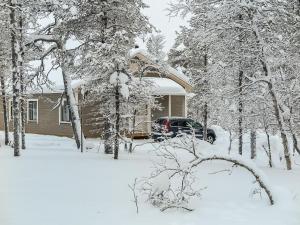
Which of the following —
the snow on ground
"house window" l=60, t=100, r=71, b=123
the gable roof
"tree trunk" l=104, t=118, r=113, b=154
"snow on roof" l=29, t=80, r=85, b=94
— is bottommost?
the snow on ground

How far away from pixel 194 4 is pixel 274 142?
1022 centimetres

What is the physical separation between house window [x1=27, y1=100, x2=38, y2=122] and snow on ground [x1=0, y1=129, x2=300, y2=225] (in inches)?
697

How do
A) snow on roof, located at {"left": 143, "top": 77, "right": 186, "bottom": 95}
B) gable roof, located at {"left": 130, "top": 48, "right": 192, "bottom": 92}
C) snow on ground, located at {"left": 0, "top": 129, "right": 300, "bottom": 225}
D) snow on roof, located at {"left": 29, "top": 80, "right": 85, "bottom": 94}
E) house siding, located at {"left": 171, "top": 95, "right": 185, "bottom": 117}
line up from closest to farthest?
snow on ground, located at {"left": 0, "top": 129, "right": 300, "bottom": 225}
snow on roof, located at {"left": 29, "top": 80, "right": 85, "bottom": 94}
gable roof, located at {"left": 130, "top": 48, "right": 192, "bottom": 92}
snow on roof, located at {"left": 143, "top": 77, "right": 186, "bottom": 95}
house siding, located at {"left": 171, "top": 95, "right": 185, "bottom": 117}

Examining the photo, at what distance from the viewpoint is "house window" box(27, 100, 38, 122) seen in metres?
32.3

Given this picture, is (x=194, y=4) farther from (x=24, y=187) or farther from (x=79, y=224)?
(x=79, y=224)

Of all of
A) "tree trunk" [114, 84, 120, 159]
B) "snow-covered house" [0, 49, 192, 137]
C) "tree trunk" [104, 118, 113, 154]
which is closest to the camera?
"tree trunk" [114, 84, 120, 159]

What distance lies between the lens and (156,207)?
31.3ft

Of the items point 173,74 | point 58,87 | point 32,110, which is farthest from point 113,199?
point 32,110

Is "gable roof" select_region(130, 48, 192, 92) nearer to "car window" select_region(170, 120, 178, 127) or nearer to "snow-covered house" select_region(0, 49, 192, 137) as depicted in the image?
"snow-covered house" select_region(0, 49, 192, 137)

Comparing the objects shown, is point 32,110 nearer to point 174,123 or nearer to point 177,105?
point 177,105

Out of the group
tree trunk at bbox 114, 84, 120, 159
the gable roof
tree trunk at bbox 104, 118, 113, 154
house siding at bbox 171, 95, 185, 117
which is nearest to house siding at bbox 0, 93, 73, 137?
the gable roof

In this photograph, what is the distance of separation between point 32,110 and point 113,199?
23.7 metres

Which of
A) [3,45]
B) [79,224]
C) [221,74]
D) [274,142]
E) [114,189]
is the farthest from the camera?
[3,45]

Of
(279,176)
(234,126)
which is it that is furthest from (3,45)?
(279,176)
